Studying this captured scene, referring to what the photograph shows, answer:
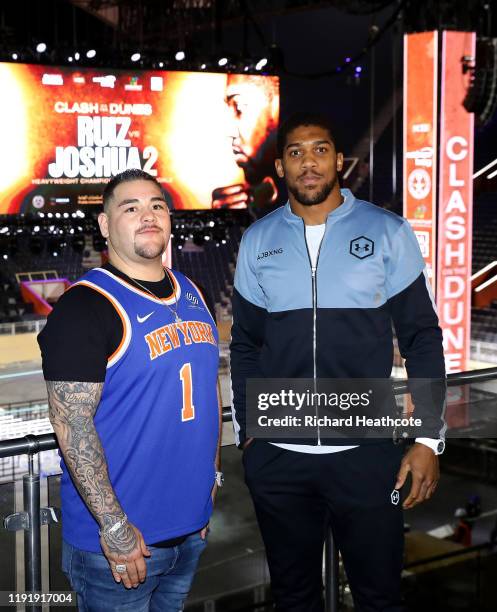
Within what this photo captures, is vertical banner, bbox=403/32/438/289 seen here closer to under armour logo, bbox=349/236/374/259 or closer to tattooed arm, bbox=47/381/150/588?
under armour logo, bbox=349/236/374/259

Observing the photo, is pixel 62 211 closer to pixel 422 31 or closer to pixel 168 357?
pixel 422 31

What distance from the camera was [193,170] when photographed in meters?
14.4

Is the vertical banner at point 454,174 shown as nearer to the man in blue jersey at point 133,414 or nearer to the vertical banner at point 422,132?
the vertical banner at point 422,132

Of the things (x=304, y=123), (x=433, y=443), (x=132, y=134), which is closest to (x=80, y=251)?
(x=132, y=134)

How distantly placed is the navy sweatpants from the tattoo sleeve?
1.67ft

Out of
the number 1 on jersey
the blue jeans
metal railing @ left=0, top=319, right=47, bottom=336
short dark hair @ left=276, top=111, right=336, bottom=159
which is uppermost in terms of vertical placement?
short dark hair @ left=276, top=111, right=336, bottom=159

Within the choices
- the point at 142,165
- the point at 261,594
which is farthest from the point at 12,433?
the point at 261,594

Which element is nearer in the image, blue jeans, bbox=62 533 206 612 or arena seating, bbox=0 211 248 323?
blue jeans, bbox=62 533 206 612

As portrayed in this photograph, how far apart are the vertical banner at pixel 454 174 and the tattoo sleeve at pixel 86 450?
1122 cm

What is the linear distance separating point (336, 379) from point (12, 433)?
9936 millimetres

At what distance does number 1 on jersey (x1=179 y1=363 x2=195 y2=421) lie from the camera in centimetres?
224

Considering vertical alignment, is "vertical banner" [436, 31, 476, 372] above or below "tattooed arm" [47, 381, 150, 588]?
above

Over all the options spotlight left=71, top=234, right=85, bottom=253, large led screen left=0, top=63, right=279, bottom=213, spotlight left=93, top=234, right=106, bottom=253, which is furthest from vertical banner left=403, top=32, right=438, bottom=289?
spotlight left=71, top=234, right=85, bottom=253

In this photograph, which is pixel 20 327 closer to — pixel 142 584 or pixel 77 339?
pixel 142 584
